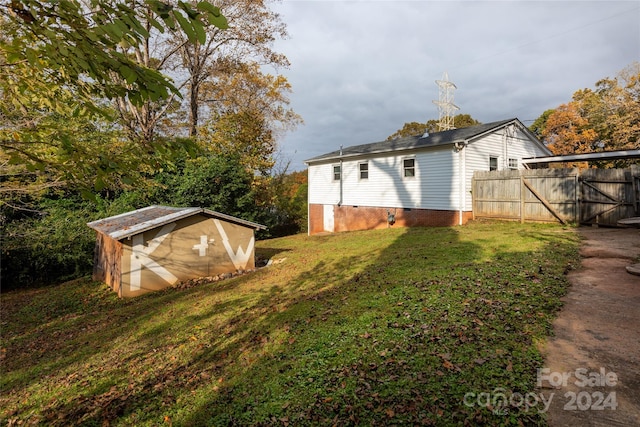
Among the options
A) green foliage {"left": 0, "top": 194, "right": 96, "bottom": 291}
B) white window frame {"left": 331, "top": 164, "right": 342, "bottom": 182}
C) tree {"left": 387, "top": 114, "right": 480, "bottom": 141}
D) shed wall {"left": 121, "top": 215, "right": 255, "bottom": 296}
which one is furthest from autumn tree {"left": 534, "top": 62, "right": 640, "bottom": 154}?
green foliage {"left": 0, "top": 194, "right": 96, "bottom": 291}

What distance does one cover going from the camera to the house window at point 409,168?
714 inches

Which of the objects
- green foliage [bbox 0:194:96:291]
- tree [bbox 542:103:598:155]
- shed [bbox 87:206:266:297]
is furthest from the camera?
tree [bbox 542:103:598:155]

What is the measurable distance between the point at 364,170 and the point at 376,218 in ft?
10.7

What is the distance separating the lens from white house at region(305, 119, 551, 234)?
53.8ft

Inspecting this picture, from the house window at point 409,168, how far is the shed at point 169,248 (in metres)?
9.69

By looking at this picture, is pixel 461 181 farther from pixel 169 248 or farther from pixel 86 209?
pixel 86 209

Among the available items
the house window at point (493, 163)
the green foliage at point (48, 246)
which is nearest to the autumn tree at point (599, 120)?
the house window at point (493, 163)

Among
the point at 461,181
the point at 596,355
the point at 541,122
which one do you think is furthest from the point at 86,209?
the point at 541,122

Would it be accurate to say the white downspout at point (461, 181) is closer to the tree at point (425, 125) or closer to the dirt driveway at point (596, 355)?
the dirt driveway at point (596, 355)

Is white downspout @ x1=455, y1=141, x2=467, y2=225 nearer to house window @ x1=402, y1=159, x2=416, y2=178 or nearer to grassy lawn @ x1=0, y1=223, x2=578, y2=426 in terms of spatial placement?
house window @ x1=402, y1=159, x2=416, y2=178

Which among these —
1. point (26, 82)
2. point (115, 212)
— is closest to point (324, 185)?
point (115, 212)

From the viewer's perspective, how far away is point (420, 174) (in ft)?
58.2

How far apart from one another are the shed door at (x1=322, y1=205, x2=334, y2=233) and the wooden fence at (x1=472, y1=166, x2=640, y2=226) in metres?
9.98

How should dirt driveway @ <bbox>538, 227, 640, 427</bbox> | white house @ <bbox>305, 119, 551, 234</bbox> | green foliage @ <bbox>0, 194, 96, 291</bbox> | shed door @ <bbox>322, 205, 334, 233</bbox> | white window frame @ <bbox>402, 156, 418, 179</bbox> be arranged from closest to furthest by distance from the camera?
1. dirt driveway @ <bbox>538, 227, 640, 427</bbox>
2. green foliage @ <bbox>0, 194, 96, 291</bbox>
3. white house @ <bbox>305, 119, 551, 234</bbox>
4. white window frame @ <bbox>402, 156, 418, 179</bbox>
5. shed door @ <bbox>322, 205, 334, 233</bbox>
